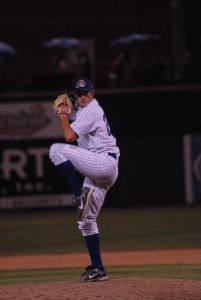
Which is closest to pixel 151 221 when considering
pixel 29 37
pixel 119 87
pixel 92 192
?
pixel 119 87

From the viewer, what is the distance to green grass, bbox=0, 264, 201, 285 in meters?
9.11

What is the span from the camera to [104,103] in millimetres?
18094

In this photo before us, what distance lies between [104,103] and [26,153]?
82.9 inches

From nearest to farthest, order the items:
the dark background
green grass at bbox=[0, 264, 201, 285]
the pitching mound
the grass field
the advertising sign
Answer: the pitching mound → green grass at bbox=[0, 264, 201, 285] → the grass field → the advertising sign → the dark background

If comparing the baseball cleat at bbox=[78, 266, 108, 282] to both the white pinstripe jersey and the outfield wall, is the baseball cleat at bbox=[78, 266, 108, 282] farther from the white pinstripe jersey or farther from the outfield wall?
the outfield wall

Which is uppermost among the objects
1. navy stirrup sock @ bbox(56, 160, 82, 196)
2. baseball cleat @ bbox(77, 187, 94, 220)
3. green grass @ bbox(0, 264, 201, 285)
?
navy stirrup sock @ bbox(56, 160, 82, 196)

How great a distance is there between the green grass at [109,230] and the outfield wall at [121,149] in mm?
378

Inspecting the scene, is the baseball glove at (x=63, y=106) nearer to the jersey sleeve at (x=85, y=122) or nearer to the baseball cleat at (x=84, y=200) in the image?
the jersey sleeve at (x=85, y=122)

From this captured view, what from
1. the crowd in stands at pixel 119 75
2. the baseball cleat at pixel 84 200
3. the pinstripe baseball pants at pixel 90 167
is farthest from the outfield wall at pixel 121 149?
the baseball cleat at pixel 84 200

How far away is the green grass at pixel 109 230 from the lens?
12.8 meters

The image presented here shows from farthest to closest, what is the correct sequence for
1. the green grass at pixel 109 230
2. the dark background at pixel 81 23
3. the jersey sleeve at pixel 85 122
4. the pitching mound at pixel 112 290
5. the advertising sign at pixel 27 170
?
the dark background at pixel 81 23
the advertising sign at pixel 27 170
the green grass at pixel 109 230
the jersey sleeve at pixel 85 122
the pitching mound at pixel 112 290

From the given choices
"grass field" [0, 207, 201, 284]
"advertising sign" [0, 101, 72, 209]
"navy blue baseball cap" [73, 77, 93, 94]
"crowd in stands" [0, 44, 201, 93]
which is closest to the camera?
"navy blue baseball cap" [73, 77, 93, 94]

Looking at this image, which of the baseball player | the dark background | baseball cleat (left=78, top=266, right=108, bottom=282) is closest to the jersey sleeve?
the baseball player

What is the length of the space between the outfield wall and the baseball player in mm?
9165
